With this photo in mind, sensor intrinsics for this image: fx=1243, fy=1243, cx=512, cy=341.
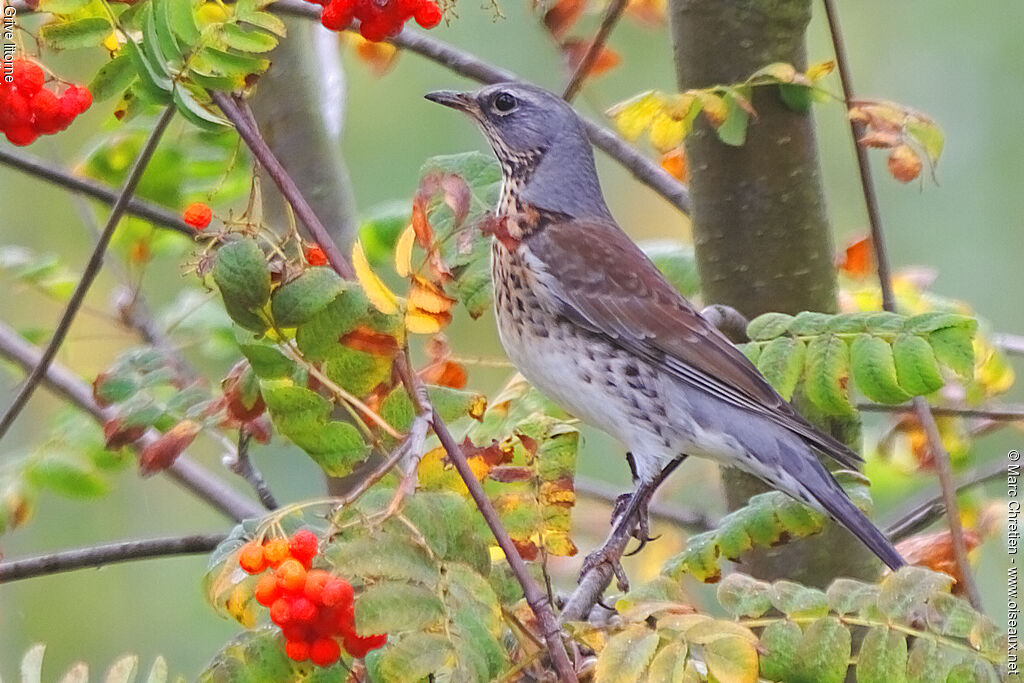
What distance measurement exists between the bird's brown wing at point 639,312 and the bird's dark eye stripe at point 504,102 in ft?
1.11

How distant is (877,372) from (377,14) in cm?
111

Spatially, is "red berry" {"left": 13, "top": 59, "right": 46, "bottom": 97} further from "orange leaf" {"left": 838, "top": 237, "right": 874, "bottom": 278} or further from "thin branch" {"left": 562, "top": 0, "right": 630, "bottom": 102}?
"orange leaf" {"left": 838, "top": 237, "right": 874, "bottom": 278}

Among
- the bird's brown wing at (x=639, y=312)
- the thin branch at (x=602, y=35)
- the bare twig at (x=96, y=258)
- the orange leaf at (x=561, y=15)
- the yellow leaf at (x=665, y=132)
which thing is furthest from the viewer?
the orange leaf at (x=561, y=15)

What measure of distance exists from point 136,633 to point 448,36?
12.0ft

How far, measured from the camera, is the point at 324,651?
5.29ft

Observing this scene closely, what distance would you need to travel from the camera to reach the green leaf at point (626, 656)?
165 cm

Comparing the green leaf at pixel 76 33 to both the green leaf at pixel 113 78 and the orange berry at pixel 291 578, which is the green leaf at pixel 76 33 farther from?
the orange berry at pixel 291 578

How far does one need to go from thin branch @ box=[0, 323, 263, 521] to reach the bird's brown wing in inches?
36.3

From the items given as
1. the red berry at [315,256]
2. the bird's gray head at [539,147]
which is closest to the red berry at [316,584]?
the red berry at [315,256]

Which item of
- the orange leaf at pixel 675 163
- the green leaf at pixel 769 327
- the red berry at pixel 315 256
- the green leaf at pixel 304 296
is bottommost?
the green leaf at pixel 769 327

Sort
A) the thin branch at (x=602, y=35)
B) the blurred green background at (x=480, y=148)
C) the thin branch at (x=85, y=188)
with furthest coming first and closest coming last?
the blurred green background at (x=480, y=148)
the thin branch at (x=602, y=35)
the thin branch at (x=85, y=188)

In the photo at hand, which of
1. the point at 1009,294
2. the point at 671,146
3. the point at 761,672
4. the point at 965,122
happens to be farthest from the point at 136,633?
the point at 965,122

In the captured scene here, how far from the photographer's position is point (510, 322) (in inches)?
124

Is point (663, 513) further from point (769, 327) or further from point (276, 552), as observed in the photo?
point (276, 552)
